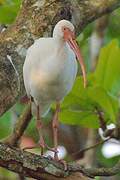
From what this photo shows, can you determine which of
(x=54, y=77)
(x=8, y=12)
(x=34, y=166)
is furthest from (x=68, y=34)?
(x=8, y=12)

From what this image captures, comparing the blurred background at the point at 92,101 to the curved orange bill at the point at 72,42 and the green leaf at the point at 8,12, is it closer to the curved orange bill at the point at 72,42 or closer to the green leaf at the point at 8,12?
the green leaf at the point at 8,12

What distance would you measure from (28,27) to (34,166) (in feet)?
1.92

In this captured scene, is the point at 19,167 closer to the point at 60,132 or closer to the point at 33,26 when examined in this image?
the point at 33,26

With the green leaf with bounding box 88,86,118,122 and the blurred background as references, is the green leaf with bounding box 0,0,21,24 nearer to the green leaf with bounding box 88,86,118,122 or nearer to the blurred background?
the blurred background

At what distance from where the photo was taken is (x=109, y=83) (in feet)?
7.45

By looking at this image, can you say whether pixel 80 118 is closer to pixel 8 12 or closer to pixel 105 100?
pixel 105 100

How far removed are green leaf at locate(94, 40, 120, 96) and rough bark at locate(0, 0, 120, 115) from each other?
14 cm

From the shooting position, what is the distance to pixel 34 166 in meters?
1.70

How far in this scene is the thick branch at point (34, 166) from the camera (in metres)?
1.69

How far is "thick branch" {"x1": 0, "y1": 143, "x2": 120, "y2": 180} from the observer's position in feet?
5.54

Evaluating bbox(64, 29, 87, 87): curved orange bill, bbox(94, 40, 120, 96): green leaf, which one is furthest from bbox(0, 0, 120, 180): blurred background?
bbox(64, 29, 87, 87): curved orange bill

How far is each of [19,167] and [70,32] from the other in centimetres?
47

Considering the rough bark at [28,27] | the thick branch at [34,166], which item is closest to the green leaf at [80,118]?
the rough bark at [28,27]

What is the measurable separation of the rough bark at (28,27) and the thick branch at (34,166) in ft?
0.88
